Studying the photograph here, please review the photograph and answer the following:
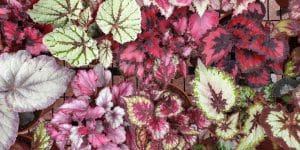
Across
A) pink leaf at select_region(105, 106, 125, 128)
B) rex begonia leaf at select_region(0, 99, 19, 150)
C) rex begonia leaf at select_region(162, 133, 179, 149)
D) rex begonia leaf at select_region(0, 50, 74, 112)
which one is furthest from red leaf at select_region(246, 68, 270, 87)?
rex begonia leaf at select_region(0, 99, 19, 150)

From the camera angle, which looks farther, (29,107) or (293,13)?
(293,13)

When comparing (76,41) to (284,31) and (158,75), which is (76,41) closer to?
(158,75)

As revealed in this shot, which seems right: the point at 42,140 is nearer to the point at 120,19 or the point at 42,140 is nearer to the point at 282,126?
the point at 120,19

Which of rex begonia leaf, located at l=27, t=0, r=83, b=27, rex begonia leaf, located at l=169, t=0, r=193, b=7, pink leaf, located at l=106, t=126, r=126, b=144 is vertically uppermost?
rex begonia leaf, located at l=169, t=0, r=193, b=7

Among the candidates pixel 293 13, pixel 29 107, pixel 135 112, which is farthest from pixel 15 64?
pixel 293 13

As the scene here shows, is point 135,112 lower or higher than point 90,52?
lower

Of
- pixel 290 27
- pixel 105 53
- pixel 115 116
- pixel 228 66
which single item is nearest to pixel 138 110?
pixel 115 116

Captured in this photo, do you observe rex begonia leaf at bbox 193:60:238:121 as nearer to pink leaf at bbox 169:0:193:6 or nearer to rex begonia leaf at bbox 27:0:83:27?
pink leaf at bbox 169:0:193:6
